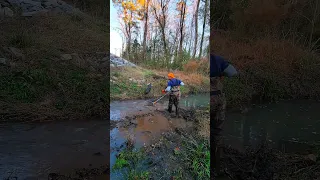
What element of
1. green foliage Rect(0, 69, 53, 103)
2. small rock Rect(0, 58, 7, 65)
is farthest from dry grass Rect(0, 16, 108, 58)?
green foliage Rect(0, 69, 53, 103)

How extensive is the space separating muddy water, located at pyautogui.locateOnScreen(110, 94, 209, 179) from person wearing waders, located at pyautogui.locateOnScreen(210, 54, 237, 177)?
88 cm

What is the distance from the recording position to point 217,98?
2.78m

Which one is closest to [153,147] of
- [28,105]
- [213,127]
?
[213,127]

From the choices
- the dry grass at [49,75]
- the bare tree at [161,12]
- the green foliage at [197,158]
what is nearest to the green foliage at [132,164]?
the green foliage at [197,158]

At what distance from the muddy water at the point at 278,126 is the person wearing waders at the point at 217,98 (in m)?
3.06

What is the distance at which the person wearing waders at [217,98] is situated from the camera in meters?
2.30

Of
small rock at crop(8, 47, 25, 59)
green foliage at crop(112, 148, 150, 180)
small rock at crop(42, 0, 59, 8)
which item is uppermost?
small rock at crop(42, 0, 59, 8)

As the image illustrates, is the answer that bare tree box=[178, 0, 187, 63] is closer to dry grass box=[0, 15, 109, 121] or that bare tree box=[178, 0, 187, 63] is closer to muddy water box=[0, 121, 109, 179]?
muddy water box=[0, 121, 109, 179]

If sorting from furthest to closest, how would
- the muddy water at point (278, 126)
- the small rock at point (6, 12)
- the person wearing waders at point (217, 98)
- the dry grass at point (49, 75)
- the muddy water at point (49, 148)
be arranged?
1. the small rock at point (6, 12)
2. the dry grass at point (49, 75)
3. the muddy water at point (278, 126)
4. the muddy water at point (49, 148)
5. the person wearing waders at point (217, 98)

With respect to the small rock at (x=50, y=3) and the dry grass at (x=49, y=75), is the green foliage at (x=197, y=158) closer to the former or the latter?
the dry grass at (x=49, y=75)

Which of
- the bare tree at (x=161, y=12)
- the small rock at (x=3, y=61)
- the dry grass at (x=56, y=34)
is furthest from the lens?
the dry grass at (x=56, y=34)

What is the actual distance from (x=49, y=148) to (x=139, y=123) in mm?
4385

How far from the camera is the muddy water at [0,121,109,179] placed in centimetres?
423

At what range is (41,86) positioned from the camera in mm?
7875
